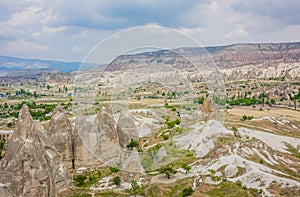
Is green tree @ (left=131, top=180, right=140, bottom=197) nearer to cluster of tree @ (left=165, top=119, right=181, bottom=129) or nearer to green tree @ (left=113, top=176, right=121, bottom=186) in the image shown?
green tree @ (left=113, top=176, right=121, bottom=186)

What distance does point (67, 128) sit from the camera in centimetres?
2008

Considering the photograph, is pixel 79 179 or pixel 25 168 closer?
pixel 25 168

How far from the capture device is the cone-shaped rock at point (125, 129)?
19094 mm

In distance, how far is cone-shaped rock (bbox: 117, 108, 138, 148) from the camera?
62.6 feet

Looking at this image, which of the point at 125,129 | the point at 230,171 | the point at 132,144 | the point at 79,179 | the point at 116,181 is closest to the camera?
the point at 132,144

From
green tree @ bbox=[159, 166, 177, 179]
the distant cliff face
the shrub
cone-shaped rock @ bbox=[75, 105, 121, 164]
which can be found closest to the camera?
the distant cliff face

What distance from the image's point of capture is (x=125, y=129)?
20031 mm

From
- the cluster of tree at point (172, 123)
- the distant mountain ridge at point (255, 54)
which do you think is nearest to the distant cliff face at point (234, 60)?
the distant mountain ridge at point (255, 54)

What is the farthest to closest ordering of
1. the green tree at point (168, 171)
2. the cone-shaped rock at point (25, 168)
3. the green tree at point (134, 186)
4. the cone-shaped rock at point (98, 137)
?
the green tree at point (168, 171) < the cone-shaped rock at point (98, 137) < the green tree at point (134, 186) < the cone-shaped rock at point (25, 168)

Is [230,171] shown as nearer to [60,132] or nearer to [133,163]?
[133,163]

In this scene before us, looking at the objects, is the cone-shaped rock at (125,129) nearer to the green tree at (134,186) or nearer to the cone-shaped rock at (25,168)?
the green tree at (134,186)

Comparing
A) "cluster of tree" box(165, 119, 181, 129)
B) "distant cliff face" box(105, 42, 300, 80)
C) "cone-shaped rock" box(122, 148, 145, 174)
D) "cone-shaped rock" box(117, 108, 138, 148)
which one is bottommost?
"cone-shaped rock" box(122, 148, 145, 174)

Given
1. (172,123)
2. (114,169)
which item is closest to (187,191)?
(114,169)

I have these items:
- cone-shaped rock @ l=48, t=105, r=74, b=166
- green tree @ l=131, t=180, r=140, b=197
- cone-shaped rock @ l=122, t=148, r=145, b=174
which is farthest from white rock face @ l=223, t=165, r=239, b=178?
cone-shaped rock @ l=48, t=105, r=74, b=166
